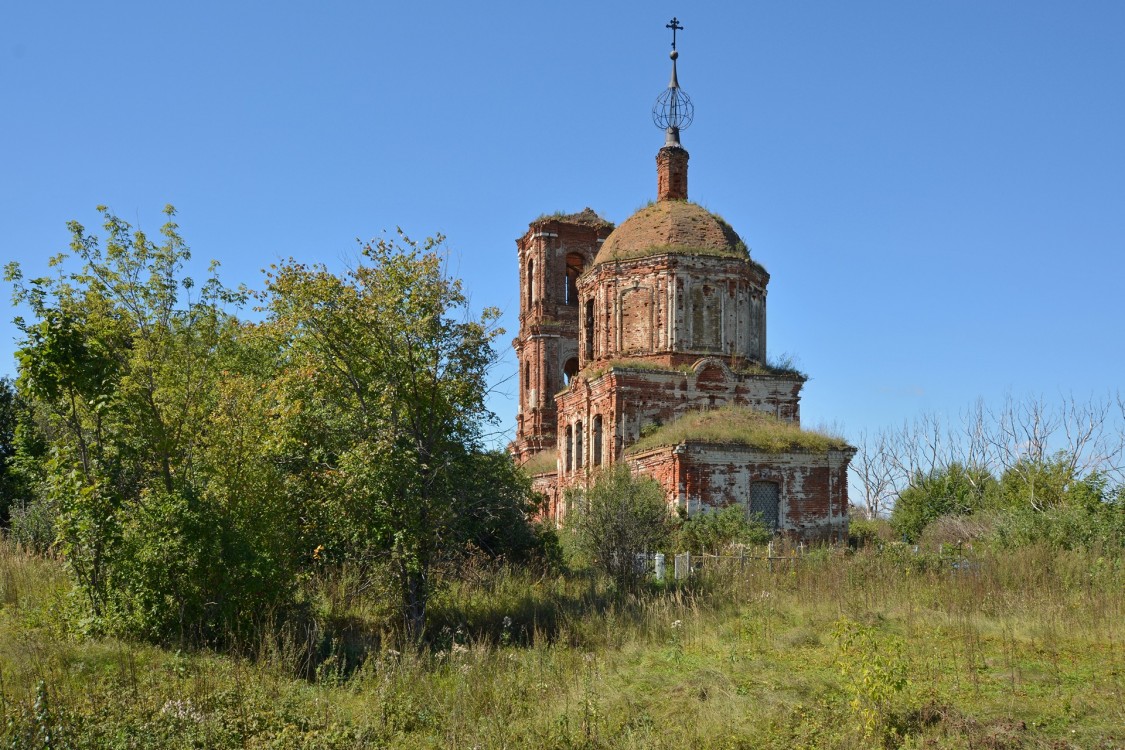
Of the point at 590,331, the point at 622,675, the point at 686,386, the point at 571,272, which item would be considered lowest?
the point at 622,675

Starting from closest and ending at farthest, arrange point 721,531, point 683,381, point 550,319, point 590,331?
point 721,531, point 683,381, point 590,331, point 550,319

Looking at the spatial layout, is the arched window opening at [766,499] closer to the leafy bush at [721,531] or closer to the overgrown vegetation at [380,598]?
the leafy bush at [721,531]

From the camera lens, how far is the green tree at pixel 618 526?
1828 cm

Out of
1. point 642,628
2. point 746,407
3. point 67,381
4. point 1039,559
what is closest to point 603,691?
point 642,628

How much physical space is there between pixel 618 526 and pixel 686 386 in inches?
530

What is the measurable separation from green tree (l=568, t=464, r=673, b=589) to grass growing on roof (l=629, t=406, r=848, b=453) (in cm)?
730

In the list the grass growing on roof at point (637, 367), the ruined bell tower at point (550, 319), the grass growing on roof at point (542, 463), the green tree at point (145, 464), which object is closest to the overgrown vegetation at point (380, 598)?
the green tree at point (145, 464)

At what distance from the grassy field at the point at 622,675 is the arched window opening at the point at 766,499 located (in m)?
12.4

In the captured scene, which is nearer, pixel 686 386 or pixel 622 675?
pixel 622 675

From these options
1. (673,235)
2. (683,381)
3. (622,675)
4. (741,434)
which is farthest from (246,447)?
(673,235)

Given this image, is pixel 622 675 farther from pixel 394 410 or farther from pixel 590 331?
pixel 590 331

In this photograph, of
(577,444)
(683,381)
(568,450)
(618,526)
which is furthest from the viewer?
(568,450)

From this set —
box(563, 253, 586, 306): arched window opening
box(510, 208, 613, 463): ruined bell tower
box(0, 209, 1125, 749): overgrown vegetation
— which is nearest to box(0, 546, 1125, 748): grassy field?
box(0, 209, 1125, 749): overgrown vegetation

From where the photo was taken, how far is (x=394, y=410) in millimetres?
13156
